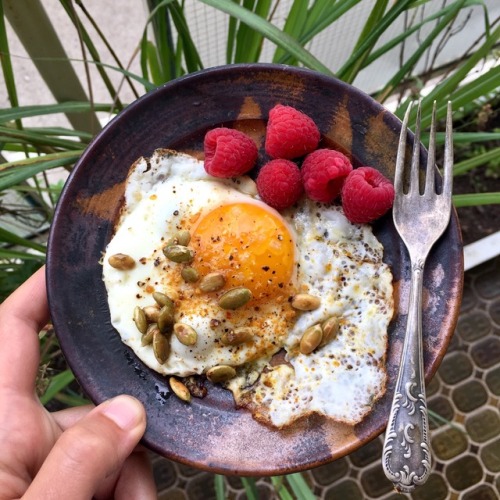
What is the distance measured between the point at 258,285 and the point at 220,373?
151 millimetres

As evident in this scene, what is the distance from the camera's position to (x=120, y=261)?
87 cm

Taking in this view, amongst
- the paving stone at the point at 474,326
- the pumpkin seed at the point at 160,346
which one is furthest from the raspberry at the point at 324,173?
the paving stone at the point at 474,326

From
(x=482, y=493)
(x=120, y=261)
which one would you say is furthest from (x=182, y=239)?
(x=482, y=493)

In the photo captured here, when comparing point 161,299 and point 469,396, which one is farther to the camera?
point 469,396

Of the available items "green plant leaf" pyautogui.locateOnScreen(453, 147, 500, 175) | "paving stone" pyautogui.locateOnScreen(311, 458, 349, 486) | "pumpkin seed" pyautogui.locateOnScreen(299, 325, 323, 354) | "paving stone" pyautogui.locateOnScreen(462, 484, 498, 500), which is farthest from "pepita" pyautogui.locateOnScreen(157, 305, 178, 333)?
"paving stone" pyautogui.locateOnScreen(462, 484, 498, 500)

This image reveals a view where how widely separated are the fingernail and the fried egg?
0.24 ft

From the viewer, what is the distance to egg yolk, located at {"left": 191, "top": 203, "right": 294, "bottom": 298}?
874 mm

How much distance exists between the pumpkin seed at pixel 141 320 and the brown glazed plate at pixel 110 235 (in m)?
0.06

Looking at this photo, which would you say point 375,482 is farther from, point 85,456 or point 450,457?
point 85,456

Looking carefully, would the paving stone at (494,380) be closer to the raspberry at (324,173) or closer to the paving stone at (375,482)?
the paving stone at (375,482)

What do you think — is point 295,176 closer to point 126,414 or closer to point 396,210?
point 396,210

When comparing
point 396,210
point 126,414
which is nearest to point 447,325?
point 396,210

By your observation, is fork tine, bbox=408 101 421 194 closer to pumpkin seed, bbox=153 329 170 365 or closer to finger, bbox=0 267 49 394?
pumpkin seed, bbox=153 329 170 365

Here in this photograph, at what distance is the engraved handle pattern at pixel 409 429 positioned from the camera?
0.76 metres
